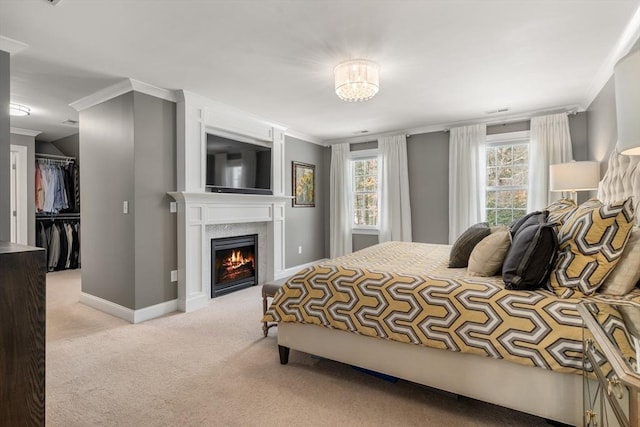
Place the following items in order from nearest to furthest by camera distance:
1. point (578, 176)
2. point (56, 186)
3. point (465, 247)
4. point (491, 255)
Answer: point (491, 255), point (465, 247), point (578, 176), point (56, 186)

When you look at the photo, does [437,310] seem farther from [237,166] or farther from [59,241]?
[59,241]

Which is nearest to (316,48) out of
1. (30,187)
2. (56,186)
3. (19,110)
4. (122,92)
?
(122,92)

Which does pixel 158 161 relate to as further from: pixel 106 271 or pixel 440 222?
pixel 440 222

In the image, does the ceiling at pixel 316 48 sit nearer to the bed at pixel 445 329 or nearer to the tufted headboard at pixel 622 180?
the tufted headboard at pixel 622 180

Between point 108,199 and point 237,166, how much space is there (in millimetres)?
1500

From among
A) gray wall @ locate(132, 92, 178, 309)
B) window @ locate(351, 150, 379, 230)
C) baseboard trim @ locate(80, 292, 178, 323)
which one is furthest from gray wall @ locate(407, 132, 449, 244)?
baseboard trim @ locate(80, 292, 178, 323)

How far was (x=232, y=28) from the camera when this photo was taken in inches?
86.5

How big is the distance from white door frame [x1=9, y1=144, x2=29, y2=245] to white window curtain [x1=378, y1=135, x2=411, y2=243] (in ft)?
19.1

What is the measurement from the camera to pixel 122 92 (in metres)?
3.22

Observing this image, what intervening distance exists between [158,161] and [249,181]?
1.25 meters

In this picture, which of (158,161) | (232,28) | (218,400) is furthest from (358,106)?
(218,400)

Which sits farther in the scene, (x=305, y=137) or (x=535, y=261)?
(x=305, y=137)

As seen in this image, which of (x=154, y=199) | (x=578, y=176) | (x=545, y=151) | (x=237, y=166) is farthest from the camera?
(x=237, y=166)

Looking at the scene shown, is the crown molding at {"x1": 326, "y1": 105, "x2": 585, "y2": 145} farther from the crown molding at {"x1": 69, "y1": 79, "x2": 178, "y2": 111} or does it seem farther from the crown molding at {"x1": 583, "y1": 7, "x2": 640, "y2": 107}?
the crown molding at {"x1": 69, "y1": 79, "x2": 178, "y2": 111}
